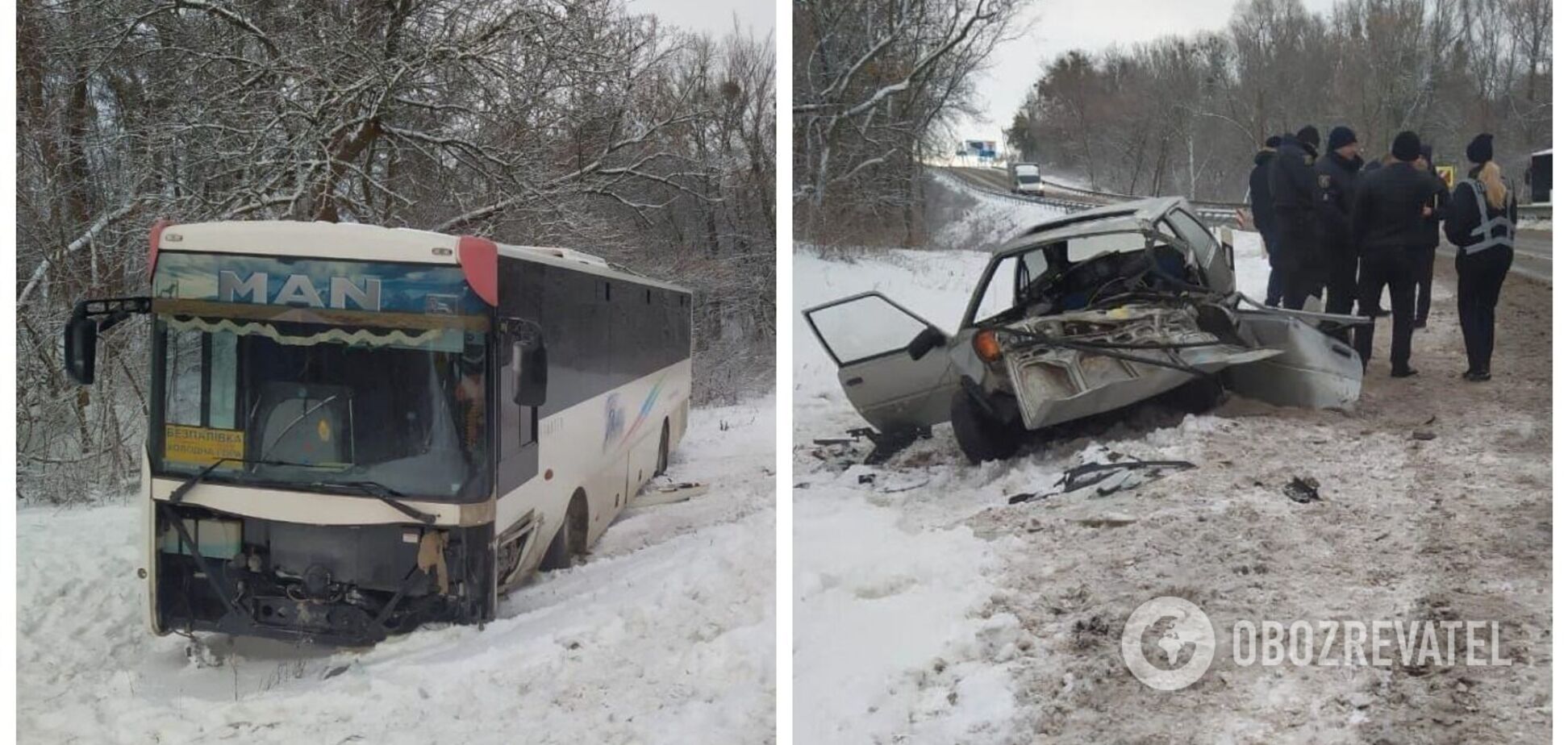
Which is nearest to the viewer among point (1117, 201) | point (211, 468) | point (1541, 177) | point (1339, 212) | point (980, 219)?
point (1541, 177)

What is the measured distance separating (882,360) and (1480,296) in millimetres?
1620

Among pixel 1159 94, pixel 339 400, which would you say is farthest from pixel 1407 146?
pixel 339 400

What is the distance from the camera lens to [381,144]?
141 inches

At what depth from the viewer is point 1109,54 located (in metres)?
3.50

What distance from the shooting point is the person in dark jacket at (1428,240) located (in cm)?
326

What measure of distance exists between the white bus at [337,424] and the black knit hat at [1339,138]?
2176 mm

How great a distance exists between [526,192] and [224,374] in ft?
3.25

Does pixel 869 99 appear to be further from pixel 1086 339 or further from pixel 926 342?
pixel 1086 339

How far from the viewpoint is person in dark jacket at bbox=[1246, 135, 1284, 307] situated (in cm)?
335

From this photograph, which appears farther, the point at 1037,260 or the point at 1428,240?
the point at 1037,260

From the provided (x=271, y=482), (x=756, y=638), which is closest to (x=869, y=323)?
(x=756, y=638)

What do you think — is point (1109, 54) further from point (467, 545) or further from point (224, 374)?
point (224, 374)

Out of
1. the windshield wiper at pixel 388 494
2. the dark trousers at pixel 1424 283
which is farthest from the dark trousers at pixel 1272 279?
the windshield wiper at pixel 388 494

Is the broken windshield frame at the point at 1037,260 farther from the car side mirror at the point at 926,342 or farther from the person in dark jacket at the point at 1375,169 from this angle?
the person in dark jacket at the point at 1375,169
